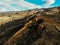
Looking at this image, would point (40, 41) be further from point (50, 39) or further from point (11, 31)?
point (11, 31)

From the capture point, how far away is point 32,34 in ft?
86.2

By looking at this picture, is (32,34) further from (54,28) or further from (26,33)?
(54,28)

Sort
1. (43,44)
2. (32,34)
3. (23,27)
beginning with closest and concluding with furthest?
(43,44) < (32,34) < (23,27)

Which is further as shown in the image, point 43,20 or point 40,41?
point 43,20

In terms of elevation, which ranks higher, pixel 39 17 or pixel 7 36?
pixel 39 17

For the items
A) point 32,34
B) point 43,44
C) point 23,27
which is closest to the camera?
point 43,44

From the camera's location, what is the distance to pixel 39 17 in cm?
3017

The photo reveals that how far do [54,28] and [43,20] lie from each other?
103 inches

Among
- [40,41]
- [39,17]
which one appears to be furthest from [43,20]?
[40,41]

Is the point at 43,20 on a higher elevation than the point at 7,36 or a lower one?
higher

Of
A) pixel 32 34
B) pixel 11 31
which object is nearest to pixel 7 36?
pixel 11 31

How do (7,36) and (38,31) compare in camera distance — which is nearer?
(38,31)

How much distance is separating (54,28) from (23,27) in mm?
4473

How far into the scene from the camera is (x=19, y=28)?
1150 inches
